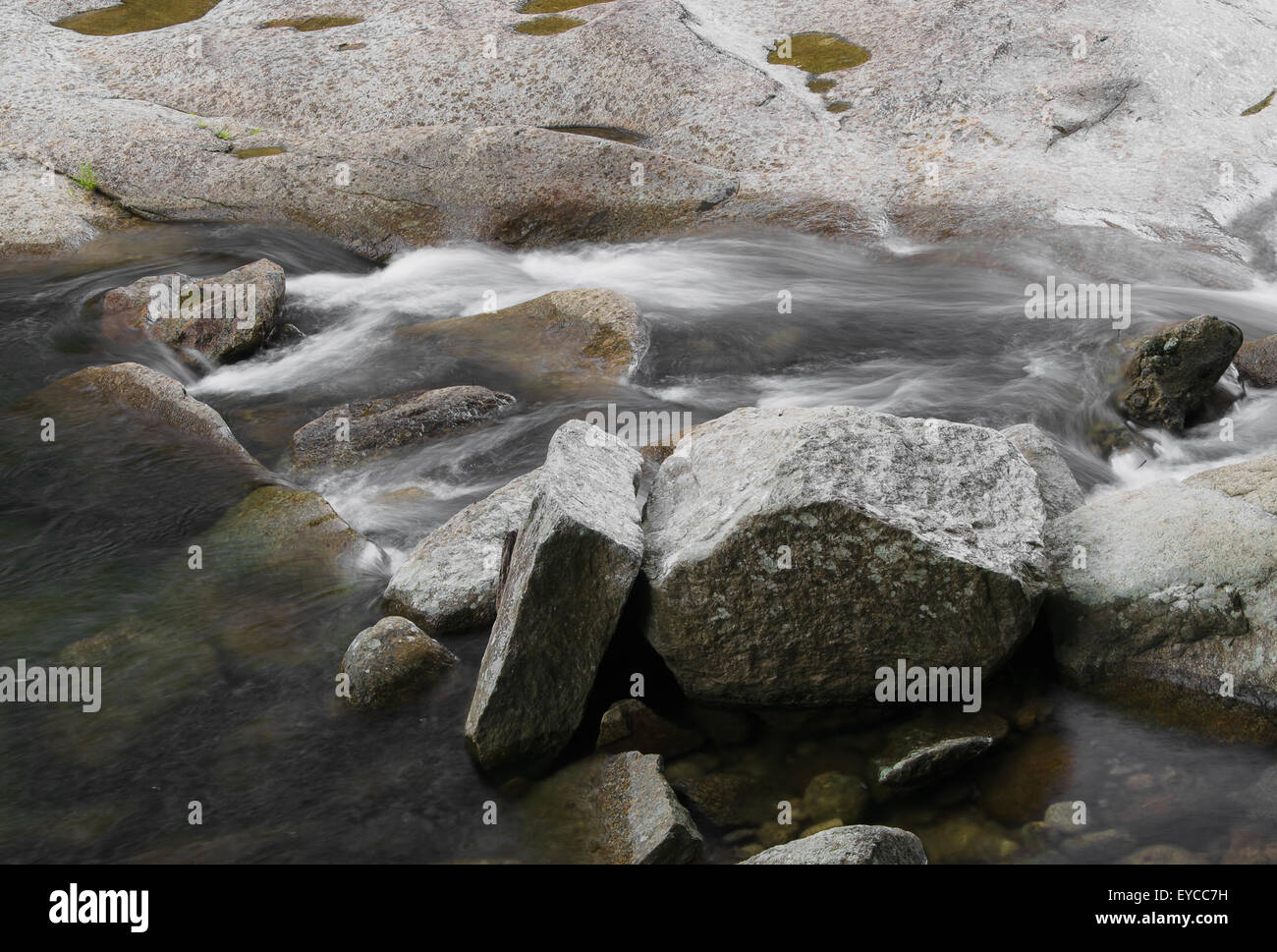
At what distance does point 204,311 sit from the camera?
62.4ft

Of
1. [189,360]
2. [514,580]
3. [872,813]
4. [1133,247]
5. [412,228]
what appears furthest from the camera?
[412,228]

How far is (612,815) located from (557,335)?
11.3 meters

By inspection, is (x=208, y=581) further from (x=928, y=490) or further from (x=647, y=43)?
(x=647, y=43)

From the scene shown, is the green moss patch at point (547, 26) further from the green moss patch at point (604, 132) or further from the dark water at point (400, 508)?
the dark water at point (400, 508)

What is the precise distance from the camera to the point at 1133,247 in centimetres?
2205

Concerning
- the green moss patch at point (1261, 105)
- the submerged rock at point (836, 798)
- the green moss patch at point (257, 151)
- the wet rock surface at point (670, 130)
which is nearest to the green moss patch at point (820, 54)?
the wet rock surface at point (670, 130)

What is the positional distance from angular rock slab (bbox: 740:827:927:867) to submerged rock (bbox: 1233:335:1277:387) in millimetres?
13521

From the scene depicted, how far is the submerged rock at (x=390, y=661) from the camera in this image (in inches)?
403

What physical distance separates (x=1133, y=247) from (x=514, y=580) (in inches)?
711

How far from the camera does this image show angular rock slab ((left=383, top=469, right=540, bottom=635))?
11234 millimetres

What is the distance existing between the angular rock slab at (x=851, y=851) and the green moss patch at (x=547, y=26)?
27.8 metres

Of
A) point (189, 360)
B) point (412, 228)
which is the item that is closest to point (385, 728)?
point (189, 360)

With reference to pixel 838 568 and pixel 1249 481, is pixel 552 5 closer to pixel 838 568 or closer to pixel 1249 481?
pixel 1249 481

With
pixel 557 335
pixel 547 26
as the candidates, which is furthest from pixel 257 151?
pixel 557 335
